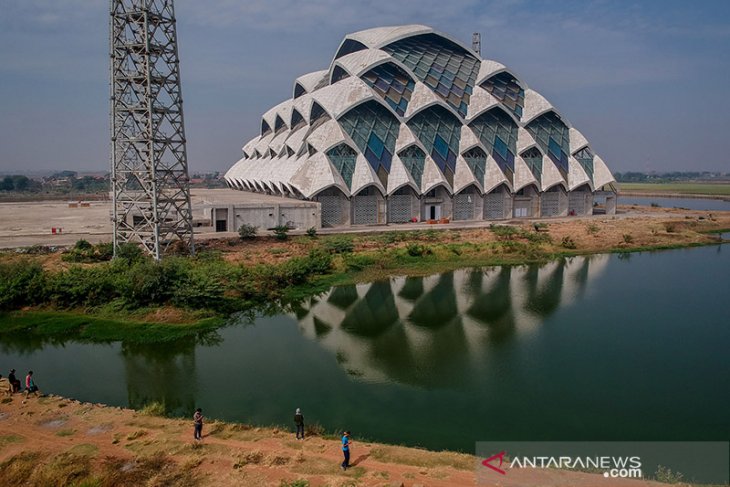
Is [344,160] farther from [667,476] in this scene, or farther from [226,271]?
[667,476]

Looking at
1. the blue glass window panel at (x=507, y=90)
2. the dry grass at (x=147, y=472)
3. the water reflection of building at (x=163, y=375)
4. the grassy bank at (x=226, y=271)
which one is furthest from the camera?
the blue glass window panel at (x=507, y=90)

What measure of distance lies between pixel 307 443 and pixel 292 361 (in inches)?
237

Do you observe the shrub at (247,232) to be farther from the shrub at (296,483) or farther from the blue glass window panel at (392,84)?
the shrub at (296,483)

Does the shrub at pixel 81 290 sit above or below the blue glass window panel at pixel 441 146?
below

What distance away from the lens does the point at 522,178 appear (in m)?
51.7

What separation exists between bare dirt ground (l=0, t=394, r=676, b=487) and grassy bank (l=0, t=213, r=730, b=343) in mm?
7467

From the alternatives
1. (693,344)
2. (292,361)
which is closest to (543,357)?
(693,344)

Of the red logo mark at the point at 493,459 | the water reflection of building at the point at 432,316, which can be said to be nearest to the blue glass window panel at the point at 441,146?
the water reflection of building at the point at 432,316

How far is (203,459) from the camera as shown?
1099 cm

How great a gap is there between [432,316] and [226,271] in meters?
10.7

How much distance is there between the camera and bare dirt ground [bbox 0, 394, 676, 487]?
10.2 meters

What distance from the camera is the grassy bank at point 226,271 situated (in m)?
21.4

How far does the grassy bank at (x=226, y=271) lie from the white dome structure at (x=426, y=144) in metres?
6.08

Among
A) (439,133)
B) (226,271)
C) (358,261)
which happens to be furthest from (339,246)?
(439,133)
